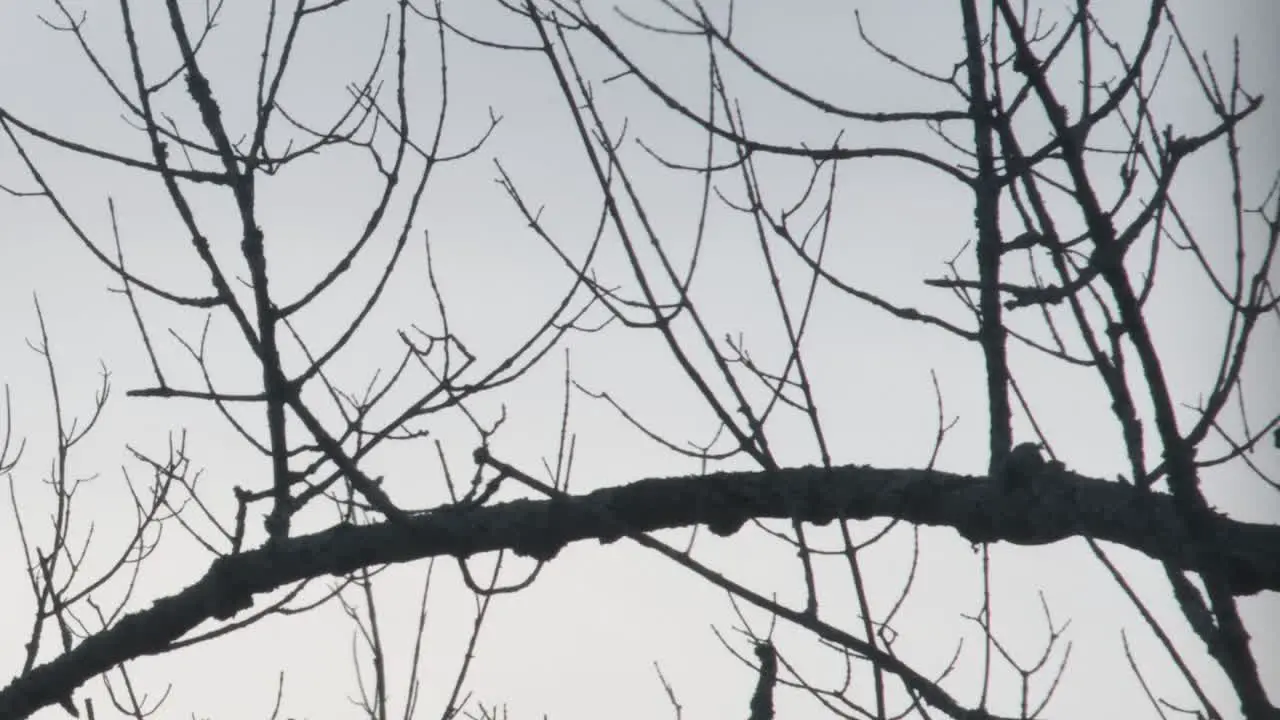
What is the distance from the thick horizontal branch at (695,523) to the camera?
7.00 feet

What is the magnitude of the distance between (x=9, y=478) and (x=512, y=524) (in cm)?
→ 245

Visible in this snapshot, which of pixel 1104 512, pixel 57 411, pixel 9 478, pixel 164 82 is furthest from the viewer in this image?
pixel 9 478

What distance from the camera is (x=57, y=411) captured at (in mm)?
3734

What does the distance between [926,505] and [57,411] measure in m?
2.63

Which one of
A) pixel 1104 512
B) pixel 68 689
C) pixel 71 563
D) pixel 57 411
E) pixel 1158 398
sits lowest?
pixel 1158 398

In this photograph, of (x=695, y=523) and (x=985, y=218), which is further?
(x=695, y=523)

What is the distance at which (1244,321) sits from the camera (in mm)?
1856

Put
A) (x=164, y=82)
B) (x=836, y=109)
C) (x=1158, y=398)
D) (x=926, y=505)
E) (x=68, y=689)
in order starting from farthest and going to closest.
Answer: (x=68, y=689) → (x=164, y=82) → (x=926, y=505) → (x=836, y=109) → (x=1158, y=398)

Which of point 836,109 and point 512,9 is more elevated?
point 512,9

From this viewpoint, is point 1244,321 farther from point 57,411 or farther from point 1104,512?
point 57,411

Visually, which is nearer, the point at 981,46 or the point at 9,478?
the point at 981,46

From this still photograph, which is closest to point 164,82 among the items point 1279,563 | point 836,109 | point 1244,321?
point 836,109

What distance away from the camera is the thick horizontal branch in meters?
2.13

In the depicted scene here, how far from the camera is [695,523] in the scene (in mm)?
2701
